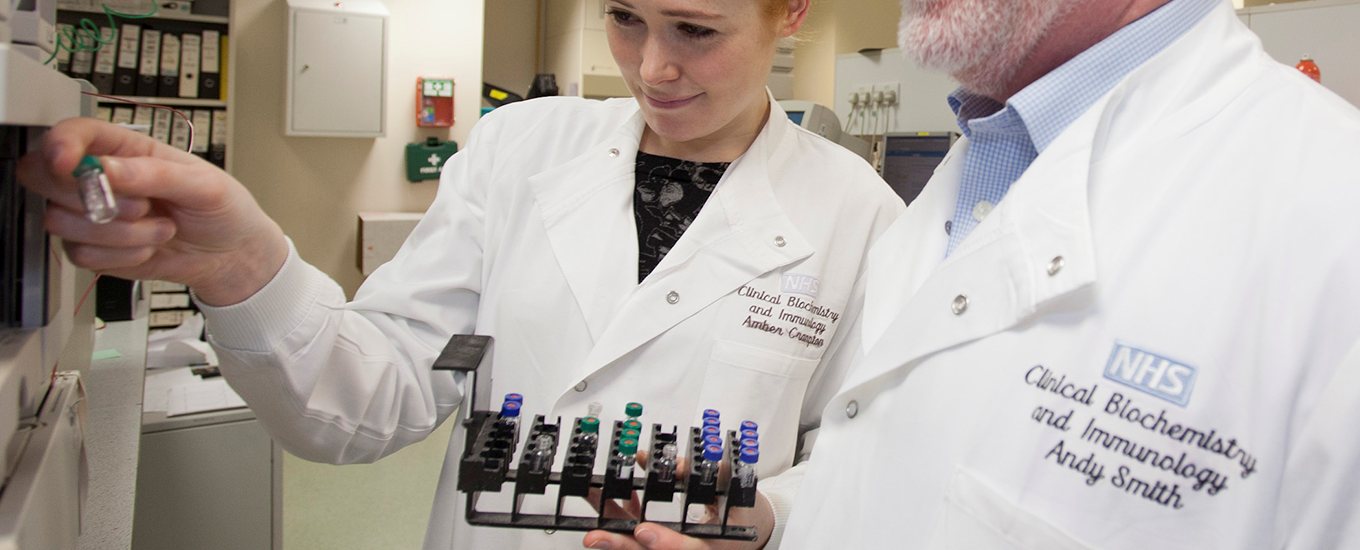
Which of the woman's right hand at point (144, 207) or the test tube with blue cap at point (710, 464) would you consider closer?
the woman's right hand at point (144, 207)

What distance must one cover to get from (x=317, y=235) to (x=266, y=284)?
386 cm

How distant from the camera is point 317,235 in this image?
4414mm

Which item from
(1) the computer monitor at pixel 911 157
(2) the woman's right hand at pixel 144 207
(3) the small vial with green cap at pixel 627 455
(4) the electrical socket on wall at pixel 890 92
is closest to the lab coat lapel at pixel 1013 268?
(3) the small vial with green cap at pixel 627 455

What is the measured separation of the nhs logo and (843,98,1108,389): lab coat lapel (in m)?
0.06

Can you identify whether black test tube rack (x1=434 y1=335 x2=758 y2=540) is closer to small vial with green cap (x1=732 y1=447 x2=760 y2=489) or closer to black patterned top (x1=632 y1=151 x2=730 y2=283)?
small vial with green cap (x1=732 y1=447 x2=760 y2=489)

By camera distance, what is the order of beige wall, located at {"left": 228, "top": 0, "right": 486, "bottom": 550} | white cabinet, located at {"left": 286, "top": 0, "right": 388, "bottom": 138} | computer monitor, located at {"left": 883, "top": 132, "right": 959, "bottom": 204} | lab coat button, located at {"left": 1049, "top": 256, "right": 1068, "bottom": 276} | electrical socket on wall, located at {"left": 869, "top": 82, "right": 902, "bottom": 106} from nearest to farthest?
lab coat button, located at {"left": 1049, "top": 256, "right": 1068, "bottom": 276}, computer monitor, located at {"left": 883, "top": 132, "right": 959, "bottom": 204}, electrical socket on wall, located at {"left": 869, "top": 82, "right": 902, "bottom": 106}, white cabinet, located at {"left": 286, "top": 0, "right": 388, "bottom": 138}, beige wall, located at {"left": 228, "top": 0, "right": 486, "bottom": 550}

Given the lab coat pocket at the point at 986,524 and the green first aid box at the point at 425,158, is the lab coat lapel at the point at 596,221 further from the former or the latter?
the green first aid box at the point at 425,158

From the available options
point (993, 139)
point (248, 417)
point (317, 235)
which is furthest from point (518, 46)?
point (993, 139)

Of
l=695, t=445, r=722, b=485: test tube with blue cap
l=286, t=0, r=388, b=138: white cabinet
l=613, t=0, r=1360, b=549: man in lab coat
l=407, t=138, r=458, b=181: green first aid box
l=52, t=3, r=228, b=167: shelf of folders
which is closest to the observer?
l=613, t=0, r=1360, b=549: man in lab coat

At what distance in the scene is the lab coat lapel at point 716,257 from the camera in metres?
1.13

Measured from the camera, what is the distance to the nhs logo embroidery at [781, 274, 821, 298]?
3.89 ft

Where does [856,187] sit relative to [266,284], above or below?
above

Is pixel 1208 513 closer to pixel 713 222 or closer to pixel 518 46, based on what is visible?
pixel 713 222

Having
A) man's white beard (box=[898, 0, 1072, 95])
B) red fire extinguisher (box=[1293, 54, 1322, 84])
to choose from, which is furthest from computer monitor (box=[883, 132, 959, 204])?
man's white beard (box=[898, 0, 1072, 95])
